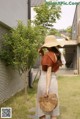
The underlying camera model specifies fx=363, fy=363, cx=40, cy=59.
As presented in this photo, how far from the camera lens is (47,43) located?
21.0 feet

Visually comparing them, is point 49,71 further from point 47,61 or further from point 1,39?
point 1,39

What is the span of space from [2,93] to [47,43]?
4026 mm

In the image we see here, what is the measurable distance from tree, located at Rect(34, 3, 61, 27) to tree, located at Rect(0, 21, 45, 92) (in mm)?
15236

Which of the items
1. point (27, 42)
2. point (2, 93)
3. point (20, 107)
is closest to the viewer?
point (20, 107)

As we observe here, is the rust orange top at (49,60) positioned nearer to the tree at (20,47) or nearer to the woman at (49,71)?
the woman at (49,71)

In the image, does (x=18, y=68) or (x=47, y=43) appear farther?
(x=18, y=68)

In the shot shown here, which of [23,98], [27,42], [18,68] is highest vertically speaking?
[27,42]

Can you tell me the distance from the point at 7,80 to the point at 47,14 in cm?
1657

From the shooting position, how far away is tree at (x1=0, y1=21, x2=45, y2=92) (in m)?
10.6

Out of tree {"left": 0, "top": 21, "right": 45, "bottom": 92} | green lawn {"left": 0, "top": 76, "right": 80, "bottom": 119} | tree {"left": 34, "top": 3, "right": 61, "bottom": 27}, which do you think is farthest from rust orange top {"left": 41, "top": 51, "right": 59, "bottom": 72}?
tree {"left": 34, "top": 3, "right": 61, "bottom": 27}

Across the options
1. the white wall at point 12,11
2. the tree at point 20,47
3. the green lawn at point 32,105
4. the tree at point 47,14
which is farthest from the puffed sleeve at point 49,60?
the tree at point 47,14

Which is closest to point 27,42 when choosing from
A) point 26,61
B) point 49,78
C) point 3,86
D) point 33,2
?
point 26,61

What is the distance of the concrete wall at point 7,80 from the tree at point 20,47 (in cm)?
20

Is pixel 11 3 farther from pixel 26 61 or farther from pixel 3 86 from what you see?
pixel 3 86
